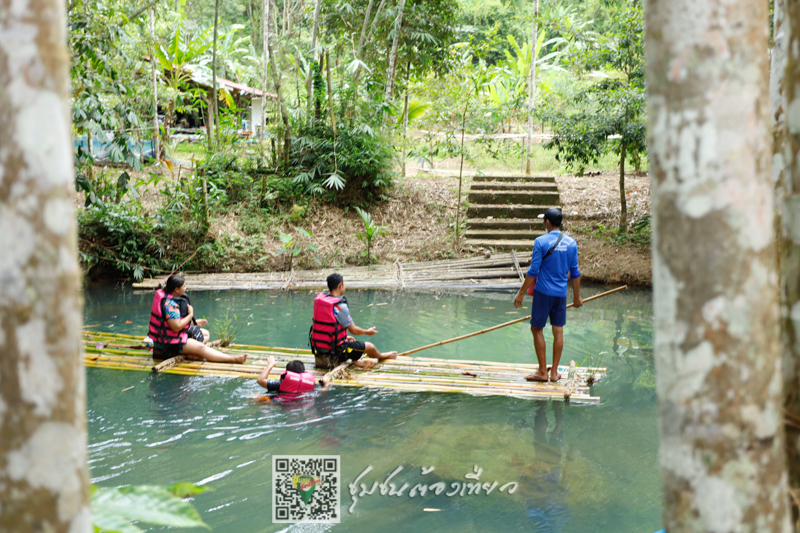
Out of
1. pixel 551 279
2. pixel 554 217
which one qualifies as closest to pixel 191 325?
pixel 551 279

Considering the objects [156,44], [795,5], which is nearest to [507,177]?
[156,44]

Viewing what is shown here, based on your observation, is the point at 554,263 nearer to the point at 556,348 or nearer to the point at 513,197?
the point at 556,348

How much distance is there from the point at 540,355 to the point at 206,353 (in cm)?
306

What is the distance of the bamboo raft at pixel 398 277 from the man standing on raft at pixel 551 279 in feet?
13.9

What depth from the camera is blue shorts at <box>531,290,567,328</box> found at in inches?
189

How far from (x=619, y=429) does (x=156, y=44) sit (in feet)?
31.0

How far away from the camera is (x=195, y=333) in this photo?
A: 566 centimetres

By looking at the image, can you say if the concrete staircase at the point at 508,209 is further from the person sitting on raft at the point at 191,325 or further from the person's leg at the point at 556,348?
the person sitting on raft at the point at 191,325

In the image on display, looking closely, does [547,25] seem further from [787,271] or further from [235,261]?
[787,271]

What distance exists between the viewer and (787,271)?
1.36 m

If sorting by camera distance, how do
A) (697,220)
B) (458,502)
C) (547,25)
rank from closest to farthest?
1. (697,220)
2. (458,502)
3. (547,25)

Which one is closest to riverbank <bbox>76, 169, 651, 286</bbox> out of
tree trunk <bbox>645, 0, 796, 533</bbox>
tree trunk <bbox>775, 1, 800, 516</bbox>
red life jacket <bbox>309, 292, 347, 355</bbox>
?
red life jacket <bbox>309, 292, 347, 355</bbox>

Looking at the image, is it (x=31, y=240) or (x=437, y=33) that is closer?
(x=31, y=240)

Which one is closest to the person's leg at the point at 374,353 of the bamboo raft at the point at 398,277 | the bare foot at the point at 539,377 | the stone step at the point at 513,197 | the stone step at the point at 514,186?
the bare foot at the point at 539,377
